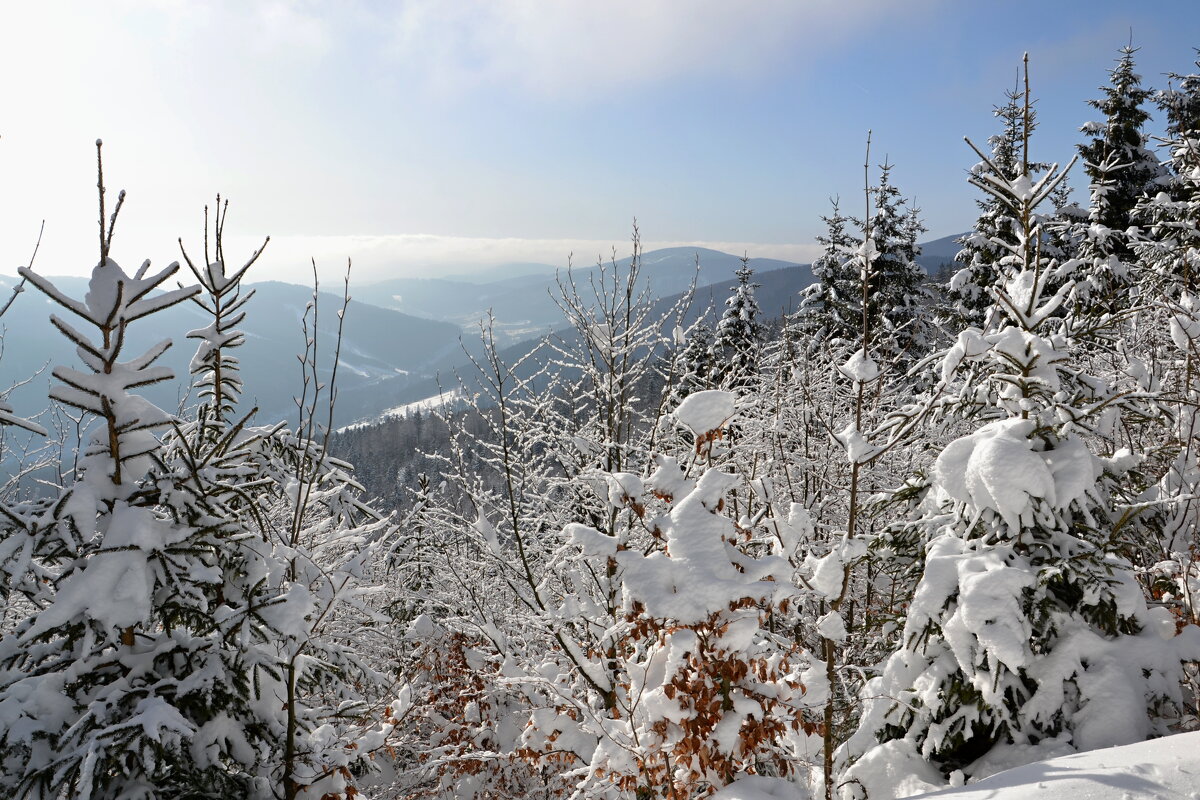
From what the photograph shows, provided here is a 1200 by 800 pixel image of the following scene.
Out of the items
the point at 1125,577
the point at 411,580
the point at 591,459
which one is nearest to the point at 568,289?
the point at 591,459

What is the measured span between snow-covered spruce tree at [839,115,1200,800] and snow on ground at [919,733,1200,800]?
1.84 feet

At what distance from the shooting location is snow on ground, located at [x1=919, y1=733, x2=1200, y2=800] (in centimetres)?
276

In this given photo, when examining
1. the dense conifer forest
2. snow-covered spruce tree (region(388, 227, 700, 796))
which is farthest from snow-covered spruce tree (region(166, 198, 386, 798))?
snow-covered spruce tree (region(388, 227, 700, 796))

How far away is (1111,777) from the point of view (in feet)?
9.42

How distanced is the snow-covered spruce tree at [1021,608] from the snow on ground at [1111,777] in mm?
562

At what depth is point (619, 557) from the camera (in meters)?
3.30

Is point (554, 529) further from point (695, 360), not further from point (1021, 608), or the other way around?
point (695, 360)

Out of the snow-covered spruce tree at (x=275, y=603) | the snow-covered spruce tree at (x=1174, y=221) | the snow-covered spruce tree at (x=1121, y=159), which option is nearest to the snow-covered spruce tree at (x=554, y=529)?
the snow-covered spruce tree at (x=275, y=603)

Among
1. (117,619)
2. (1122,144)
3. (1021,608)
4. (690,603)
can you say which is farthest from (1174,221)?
(117,619)

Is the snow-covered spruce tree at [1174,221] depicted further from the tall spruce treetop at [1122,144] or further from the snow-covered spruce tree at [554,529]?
the snow-covered spruce tree at [554,529]

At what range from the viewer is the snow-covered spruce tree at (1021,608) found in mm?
3703

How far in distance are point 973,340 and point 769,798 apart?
2.90 m

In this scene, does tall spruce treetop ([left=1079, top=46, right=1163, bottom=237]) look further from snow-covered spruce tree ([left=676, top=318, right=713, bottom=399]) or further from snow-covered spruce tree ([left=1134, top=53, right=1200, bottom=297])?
snow-covered spruce tree ([left=676, top=318, right=713, bottom=399])

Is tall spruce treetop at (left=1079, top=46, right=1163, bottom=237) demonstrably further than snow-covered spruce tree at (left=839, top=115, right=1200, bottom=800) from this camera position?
Yes
